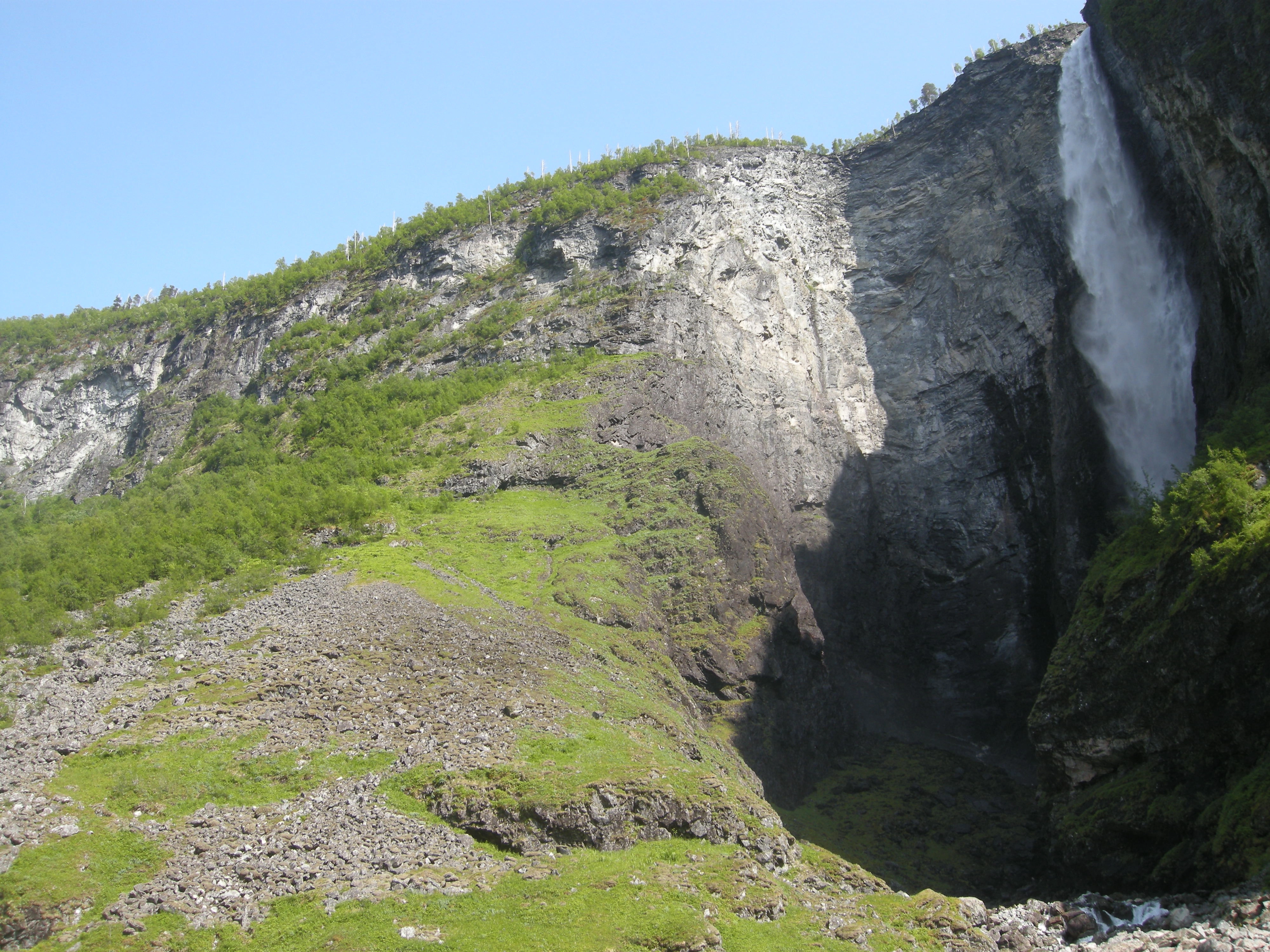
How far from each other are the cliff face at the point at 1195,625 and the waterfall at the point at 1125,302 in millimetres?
6680

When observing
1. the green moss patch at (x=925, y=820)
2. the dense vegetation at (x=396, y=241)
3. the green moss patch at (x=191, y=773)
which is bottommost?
the green moss patch at (x=925, y=820)

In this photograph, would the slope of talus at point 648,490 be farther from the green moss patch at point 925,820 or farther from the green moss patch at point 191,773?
the green moss patch at point 925,820

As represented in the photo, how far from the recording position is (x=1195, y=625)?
2395cm

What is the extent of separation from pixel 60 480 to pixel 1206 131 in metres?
62.9

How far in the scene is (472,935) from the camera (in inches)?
631

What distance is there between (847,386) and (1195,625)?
115 feet

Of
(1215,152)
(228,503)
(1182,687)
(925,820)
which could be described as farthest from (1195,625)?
(228,503)

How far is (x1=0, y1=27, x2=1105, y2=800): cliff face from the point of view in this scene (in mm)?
45219

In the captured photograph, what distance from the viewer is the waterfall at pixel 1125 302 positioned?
44.1 m

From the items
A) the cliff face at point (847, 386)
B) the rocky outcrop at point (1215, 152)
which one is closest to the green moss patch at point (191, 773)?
the cliff face at point (847, 386)

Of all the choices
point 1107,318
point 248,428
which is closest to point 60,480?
point 248,428

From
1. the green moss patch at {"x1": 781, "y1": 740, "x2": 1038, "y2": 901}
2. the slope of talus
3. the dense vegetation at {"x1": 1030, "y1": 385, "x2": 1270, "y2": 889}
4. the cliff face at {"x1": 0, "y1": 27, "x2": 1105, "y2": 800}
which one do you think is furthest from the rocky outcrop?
the green moss patch at {"x1": 781, "y1": 740, "x2": 1038, "y2": 901}

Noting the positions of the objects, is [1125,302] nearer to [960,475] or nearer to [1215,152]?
[960,475]

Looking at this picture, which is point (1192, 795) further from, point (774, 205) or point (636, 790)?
point (774, 205)
